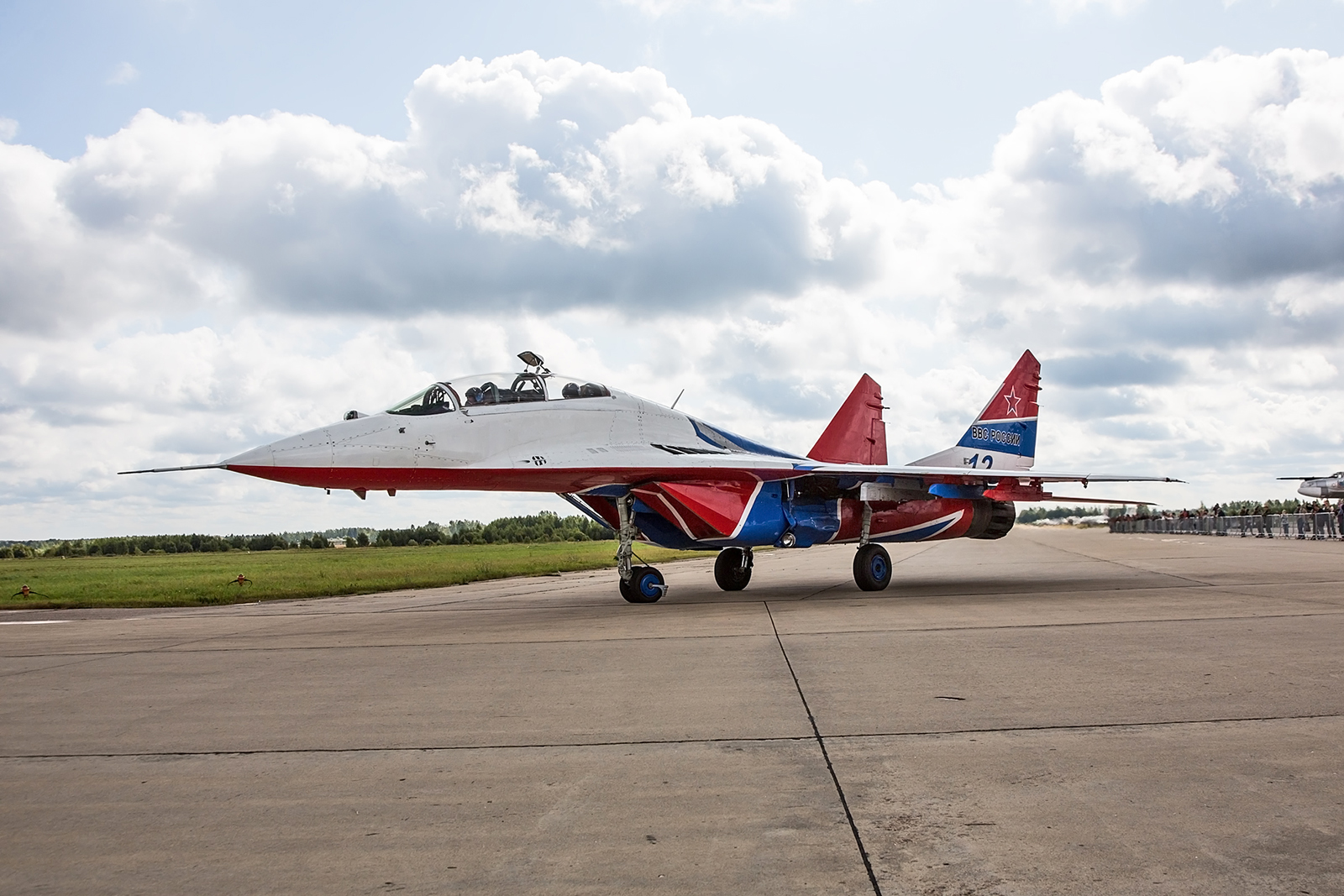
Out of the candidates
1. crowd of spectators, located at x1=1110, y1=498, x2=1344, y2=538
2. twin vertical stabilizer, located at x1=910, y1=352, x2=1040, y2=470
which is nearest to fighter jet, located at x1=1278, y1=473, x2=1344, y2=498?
crowd of spectators, located at x1=1110, y1=498, x2=1344, y2=538

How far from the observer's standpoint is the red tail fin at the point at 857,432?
20406 millimetres

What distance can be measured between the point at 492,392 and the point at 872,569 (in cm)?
714

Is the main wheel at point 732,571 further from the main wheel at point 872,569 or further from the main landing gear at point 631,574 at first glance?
the main landing gear at point 631,574

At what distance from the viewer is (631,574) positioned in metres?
14.5

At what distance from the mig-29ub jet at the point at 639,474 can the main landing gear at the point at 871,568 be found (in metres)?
0.03

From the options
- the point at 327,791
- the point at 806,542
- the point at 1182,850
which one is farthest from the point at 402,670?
the point at 806,542

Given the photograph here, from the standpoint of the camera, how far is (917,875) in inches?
117

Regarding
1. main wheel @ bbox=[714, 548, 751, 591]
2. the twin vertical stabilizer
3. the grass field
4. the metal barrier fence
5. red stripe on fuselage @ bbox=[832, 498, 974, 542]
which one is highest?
the twin vertical stabilizer

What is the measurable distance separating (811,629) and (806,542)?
20.0 ft

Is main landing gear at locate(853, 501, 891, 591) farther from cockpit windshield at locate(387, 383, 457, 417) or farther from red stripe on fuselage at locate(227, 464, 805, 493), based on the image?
cockpit windshield at locate(387, 383, 457, 417)

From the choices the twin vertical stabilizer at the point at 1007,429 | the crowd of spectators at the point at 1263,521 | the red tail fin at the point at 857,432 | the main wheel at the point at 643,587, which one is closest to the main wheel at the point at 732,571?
the main wheel at the point at 643,587

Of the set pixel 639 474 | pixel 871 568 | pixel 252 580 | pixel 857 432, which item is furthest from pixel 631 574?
pixel 252 580

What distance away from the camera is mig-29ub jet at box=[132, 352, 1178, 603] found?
1191cm

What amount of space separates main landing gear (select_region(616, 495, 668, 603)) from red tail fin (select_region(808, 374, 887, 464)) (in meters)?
6.99
